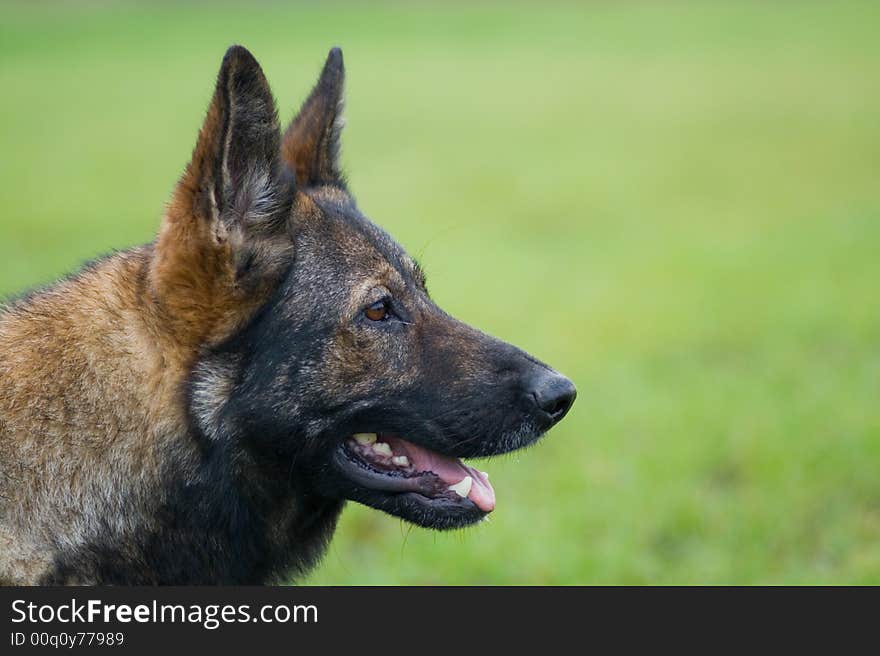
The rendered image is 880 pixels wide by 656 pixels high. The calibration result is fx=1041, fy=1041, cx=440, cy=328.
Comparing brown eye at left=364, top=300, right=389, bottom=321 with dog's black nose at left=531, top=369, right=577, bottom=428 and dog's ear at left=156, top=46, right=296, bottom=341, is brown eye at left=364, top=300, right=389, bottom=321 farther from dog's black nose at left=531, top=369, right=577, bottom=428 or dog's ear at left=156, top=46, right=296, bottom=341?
dog's black nose at left=531, top=369, right=577, bottom=428

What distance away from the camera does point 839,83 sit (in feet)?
74.4

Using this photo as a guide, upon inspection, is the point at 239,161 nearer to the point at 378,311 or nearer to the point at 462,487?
the point at 378,311

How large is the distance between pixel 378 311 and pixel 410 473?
58 centimetres

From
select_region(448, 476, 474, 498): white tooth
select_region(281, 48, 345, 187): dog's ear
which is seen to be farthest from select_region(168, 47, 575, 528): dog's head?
select_region(281, 48, 345, 187): dog's ear

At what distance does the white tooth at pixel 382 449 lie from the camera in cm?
364

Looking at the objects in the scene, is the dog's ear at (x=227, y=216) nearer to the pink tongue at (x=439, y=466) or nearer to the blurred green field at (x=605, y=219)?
the pink tongue at (x=439, y=466)

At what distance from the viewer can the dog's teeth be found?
3.59m

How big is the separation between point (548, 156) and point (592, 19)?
718 inches

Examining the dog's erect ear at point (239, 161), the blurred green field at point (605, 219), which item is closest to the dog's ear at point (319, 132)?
the dog's erect ear at point (239, 161)

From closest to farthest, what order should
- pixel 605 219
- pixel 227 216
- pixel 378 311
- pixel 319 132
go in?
pixel 227 216, pixel 378 311, pixel 319 132, pixel 605 219

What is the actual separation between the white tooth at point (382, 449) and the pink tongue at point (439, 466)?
0.02m

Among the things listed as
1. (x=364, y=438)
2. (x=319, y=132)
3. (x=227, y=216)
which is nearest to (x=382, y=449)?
(x=364, y=438)

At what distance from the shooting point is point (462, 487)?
366 centimetres

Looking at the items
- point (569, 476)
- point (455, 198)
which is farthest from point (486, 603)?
point (455, 198)
